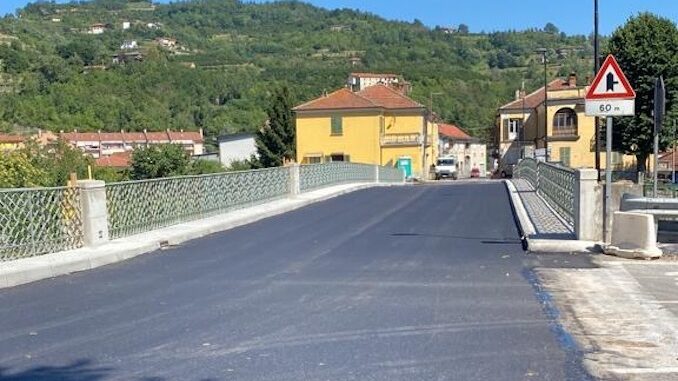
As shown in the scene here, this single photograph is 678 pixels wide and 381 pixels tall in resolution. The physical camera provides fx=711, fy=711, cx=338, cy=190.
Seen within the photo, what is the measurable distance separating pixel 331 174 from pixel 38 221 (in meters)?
19.2

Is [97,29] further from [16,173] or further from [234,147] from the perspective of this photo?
[16,173]

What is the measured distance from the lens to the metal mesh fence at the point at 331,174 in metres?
24.7

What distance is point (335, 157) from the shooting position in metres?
64.6

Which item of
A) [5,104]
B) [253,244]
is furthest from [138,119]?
[253,244]

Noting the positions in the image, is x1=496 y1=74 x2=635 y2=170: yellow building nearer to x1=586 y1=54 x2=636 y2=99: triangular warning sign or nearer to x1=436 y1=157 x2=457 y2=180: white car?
x1=436 y1=157 x2=457 y2=180: white car

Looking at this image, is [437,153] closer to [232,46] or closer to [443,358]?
[443,358]

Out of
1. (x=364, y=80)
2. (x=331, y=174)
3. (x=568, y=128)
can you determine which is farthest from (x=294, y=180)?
(x=364, y=80)

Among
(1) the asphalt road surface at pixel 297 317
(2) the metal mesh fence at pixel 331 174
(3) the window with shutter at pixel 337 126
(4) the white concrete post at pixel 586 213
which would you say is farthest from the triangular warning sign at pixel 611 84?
(3) the window with shutter at pixel 337 126

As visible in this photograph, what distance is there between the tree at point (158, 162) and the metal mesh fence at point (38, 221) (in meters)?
24.8

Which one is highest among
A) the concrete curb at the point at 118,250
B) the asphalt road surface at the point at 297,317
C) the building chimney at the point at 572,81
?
the building chimney at the point at 572,81

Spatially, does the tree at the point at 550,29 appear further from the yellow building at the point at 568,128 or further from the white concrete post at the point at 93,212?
the white concrete post at the point at 93,212

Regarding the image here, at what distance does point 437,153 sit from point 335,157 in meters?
20.0

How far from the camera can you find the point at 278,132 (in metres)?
69.7

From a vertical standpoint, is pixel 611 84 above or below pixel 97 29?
below
